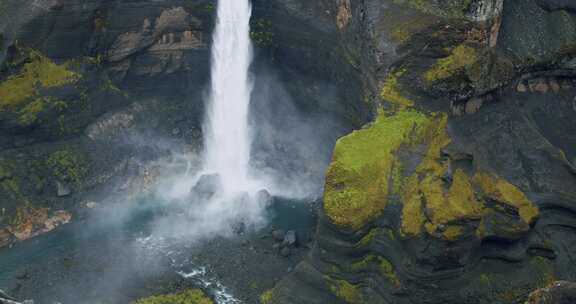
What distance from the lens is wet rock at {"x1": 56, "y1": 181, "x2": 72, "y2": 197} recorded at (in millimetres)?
→ 42750

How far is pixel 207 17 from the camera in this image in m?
46.2

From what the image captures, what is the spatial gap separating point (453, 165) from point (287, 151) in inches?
724

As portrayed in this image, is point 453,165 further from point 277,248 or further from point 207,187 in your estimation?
point 207,187

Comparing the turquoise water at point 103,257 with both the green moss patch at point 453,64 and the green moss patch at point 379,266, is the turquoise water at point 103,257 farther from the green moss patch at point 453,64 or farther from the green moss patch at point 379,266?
the green moss patch at point 453,64

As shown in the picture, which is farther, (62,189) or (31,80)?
(62,189)

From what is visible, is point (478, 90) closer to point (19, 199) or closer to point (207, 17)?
point (207, 17)

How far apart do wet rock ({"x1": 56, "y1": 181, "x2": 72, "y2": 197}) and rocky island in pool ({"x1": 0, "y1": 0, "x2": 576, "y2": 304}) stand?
154mm

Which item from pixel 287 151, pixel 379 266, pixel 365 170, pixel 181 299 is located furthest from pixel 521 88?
pixel 181 299

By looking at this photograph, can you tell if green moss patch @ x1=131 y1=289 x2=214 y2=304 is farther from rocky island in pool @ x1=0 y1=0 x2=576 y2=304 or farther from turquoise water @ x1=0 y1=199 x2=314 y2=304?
turquoise water @ x1=0 y1=199 x2=314 y2=304

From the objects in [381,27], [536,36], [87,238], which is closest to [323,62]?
[381,27]

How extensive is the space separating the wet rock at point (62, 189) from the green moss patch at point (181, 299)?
11.7 meters

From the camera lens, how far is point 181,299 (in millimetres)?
35438

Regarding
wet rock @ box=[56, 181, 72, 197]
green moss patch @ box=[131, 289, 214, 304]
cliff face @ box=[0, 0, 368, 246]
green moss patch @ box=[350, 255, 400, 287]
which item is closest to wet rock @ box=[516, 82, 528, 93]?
cliff face @ box=[0, 0, 368, 246]

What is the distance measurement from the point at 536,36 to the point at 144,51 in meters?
27.4
